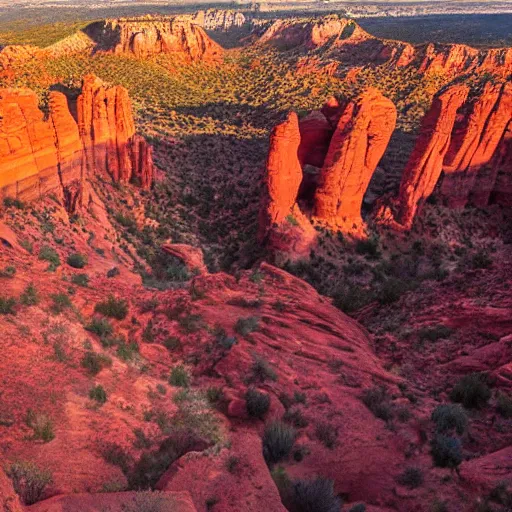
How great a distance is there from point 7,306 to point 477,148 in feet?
93.0

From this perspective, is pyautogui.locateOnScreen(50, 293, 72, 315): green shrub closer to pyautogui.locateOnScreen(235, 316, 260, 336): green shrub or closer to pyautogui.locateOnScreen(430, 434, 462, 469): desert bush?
pyautogui.locateOnScreen(235, 316, 260, 336): green shrub

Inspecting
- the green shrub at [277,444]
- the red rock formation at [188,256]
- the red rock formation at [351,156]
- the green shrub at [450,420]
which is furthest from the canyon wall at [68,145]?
the green shrub at [450,420]

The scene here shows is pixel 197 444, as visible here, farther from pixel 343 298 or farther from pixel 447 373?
pixel 343 298

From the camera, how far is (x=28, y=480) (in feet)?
19.8

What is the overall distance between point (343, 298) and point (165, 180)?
1786 centimetres

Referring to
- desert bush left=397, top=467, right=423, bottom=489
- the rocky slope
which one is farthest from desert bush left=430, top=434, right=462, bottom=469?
the rocky slope

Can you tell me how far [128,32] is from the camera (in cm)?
8225

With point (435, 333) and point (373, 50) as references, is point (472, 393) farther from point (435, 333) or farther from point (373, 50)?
point (373, 50)

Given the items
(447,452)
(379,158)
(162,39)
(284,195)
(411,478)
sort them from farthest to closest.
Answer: (162,39), (379,158), (284,195), (447,452), (411,478)

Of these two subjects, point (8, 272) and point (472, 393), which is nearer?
point (472, 393)

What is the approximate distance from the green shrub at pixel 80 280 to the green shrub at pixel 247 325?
461cm

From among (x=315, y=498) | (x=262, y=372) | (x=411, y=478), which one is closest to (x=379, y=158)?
(x=262, y=372)

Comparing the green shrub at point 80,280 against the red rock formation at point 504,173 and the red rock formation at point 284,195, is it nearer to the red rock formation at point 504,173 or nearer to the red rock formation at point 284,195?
the red rock formation at point 284,195

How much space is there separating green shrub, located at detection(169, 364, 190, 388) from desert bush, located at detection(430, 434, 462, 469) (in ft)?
18.1
